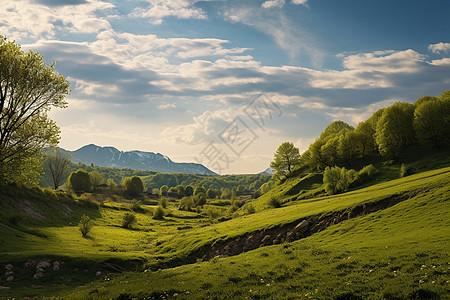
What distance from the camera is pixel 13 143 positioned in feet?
115

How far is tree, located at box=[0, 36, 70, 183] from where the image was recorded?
1256 inches

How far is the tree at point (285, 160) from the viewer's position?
451 feet

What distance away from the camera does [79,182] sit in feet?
504

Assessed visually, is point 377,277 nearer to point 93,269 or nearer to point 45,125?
point 93,269

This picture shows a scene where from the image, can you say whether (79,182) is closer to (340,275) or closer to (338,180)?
(338,180)

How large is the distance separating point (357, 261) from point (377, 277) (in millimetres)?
3678

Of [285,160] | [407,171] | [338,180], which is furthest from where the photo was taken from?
[285,160]

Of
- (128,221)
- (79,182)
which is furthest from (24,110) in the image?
(79,182)

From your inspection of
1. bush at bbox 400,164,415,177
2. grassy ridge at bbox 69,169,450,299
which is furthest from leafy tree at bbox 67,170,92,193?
bush at bbox 400,164,415,177

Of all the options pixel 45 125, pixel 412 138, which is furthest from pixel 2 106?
pixel 412 138

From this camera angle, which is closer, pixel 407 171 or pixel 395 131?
pixel 407 171

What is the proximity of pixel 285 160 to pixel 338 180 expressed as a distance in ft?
182

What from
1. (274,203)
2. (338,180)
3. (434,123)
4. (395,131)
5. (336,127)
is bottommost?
(274,203)

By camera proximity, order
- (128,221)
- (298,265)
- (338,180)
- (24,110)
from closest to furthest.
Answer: (298,265) → (24,110) → (338,180) → (128,221)
